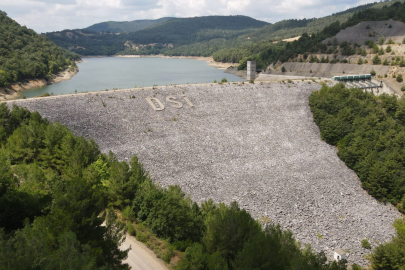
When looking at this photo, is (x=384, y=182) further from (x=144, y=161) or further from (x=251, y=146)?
(x=144, y=161)

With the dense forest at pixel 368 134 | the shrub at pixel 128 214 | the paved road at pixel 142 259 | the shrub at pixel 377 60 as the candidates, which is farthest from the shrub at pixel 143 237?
the shrub at pixel 377 60

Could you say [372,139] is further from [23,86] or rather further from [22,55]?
[22,55]

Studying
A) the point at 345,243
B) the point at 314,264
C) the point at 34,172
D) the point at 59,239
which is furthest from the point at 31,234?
the point at 345,243

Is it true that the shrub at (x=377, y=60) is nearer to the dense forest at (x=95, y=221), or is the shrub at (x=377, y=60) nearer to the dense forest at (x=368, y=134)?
the dense forest at (x=368, y=134)

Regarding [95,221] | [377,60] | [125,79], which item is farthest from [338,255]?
[125,79]

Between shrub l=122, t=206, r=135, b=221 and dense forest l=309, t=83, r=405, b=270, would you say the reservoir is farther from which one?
dense forest l=309, t=83, r=405, b=270

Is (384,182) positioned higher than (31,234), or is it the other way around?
(31,234)
